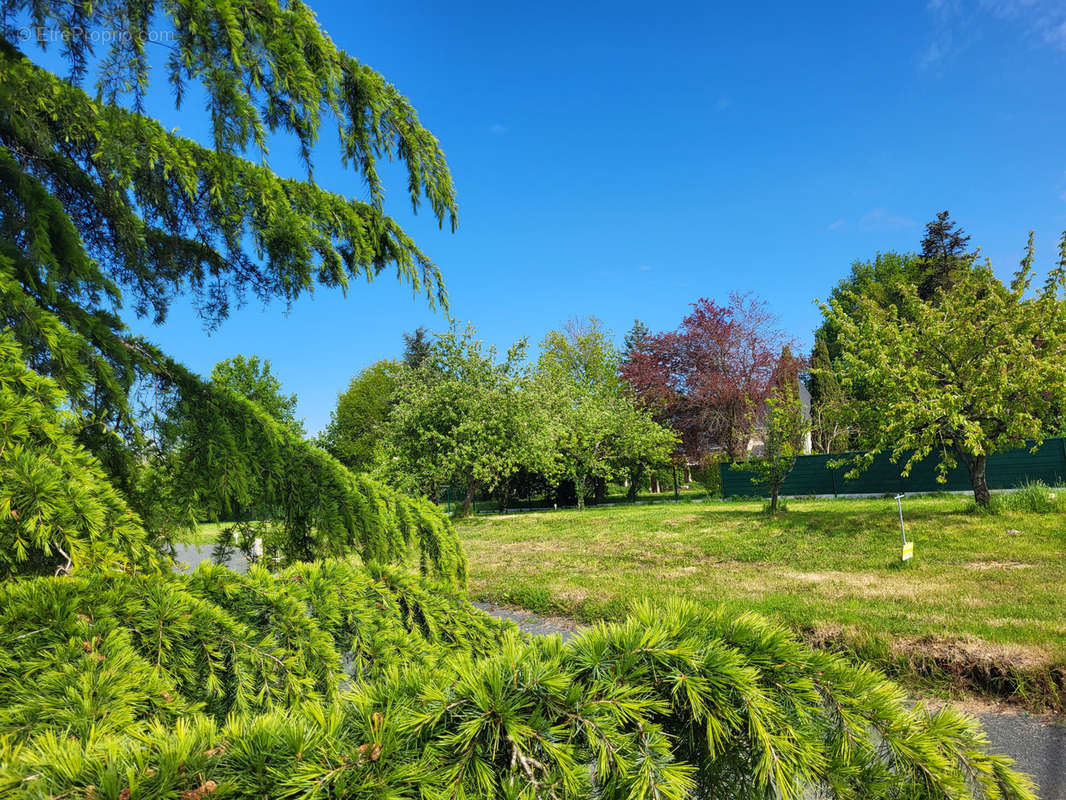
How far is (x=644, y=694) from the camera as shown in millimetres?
1038

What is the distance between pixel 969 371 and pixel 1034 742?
933 cm

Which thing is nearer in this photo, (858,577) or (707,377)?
(858,577)

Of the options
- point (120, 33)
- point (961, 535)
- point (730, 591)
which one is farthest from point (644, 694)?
point (961, 535)

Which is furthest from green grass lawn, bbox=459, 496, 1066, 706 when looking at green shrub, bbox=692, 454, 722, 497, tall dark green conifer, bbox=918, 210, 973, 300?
tall dark green conifer, bbox=918, 210, 973, 300

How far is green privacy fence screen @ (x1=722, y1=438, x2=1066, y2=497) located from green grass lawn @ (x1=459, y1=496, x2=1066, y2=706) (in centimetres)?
355

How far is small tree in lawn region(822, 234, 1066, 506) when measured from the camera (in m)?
9.80

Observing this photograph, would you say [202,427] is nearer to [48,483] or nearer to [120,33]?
[48,483]

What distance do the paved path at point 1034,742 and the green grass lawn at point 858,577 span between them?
1.15ft

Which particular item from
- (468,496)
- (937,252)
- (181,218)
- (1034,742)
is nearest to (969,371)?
(1034,742)

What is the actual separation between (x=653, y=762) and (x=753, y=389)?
27.5 meters

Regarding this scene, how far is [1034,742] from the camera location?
3.32 m

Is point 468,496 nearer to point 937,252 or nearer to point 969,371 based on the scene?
point 969,371

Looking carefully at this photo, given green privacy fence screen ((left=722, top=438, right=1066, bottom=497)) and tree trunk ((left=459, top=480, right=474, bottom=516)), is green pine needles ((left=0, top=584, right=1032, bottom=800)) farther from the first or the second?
tree trunk ((left=459, top=480, right=474, bottom=516))

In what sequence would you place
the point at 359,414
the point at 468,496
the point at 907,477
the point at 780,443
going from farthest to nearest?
1. the point at 359,414
2. the point at 468,496
3. the point at 907,477
4. the point at 780,443
